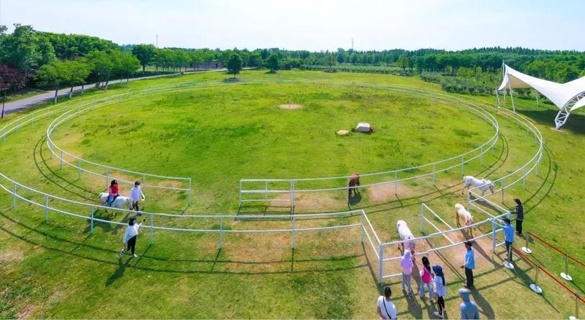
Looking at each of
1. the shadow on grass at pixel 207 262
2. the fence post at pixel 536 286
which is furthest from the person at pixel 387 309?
the fence post at pixel 536 286

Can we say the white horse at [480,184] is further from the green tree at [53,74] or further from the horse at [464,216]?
the green tree at [53,74]

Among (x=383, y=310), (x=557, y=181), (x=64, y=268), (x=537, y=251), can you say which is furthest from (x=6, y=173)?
(x=557, y=181)

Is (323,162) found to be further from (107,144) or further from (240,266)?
(107,144)

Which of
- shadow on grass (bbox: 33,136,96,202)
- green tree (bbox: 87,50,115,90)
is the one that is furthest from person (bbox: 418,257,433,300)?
green tree (bbox: 87,50,115,90)

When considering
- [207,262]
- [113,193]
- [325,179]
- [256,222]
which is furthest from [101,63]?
[207,262]

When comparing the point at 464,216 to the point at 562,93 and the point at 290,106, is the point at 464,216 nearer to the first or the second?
the point at 290,106

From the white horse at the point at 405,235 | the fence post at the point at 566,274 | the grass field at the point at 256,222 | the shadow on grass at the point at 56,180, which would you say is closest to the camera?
the grass field at the point at 256,222
